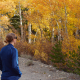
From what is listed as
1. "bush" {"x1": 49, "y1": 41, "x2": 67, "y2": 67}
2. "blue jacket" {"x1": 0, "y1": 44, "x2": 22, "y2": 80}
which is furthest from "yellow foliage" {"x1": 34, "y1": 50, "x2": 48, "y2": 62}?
"blue jacket" {"x1": 0, "y1": 44, "x2": 22, "y2": 80}

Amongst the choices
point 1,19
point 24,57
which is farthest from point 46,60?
point 1,19

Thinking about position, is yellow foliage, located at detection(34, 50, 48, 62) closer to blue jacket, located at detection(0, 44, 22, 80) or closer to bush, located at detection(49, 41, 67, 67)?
bush, located at detection(49, 41, 67, 67)

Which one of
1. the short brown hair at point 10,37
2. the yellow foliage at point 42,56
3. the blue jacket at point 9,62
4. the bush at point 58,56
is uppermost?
the short brown hair at point 10,37

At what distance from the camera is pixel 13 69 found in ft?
7.69

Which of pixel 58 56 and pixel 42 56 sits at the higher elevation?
pixel 58 56

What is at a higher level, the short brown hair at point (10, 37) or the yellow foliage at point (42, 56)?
the short brown hair at point (10, 37)

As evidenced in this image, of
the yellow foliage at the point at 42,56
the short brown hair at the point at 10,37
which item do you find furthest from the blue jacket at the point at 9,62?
the yellow foliage at the point at 42,56

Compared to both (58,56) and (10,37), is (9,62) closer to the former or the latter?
(10,37)

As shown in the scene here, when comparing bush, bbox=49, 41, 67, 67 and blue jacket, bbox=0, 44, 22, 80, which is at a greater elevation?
blue jacket, bbox=0, 44, 22, 80

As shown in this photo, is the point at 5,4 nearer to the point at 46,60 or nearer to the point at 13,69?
the point at 46,60

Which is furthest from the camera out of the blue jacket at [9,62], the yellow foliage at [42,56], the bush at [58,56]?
the yellow foliage at [42,56]

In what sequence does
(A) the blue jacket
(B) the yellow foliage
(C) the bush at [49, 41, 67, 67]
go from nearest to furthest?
(A) the blue jacket → (C) the bush at [49, 41, 67, 67] → (B) the yellow foliage

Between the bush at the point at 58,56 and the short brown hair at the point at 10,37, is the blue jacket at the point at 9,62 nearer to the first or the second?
the short brown hair at the point at 10,37

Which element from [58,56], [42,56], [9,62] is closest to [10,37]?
[9,62]
